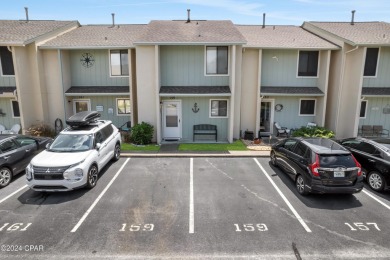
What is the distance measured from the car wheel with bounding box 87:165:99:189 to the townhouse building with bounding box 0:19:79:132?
804 cm

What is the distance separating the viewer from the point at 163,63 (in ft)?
49.6

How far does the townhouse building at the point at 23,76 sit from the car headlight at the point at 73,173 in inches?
334

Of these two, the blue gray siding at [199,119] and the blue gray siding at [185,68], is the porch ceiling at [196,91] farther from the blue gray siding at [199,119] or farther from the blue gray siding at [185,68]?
the blue gray siding at [199,119]

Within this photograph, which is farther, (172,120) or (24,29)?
(24,29)

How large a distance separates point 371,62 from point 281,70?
5.10 m

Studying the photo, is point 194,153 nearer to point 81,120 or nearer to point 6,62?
point 81,120

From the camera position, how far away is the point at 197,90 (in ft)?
48.0

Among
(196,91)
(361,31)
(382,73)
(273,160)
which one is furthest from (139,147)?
(361,31)

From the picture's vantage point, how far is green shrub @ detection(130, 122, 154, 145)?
46.4 ft

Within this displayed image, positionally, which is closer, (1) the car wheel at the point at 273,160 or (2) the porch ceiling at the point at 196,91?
(1) the car wheel at the point at 273,160

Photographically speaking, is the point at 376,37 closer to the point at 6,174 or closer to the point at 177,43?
the point at 177,43

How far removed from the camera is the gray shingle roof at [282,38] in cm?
1484

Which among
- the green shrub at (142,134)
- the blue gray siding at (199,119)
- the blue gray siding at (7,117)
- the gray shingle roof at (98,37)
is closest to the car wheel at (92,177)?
the green shrub at (142,134)

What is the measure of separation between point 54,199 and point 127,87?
30.1 feet
